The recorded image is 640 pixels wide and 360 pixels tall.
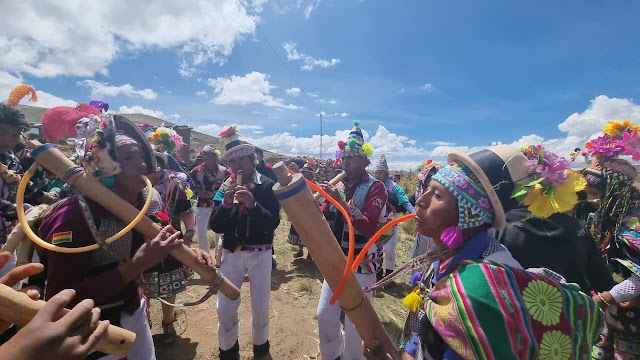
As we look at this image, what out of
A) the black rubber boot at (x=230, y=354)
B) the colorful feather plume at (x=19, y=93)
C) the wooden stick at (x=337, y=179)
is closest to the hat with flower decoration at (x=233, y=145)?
the wooden stick at (x=337, y=179)

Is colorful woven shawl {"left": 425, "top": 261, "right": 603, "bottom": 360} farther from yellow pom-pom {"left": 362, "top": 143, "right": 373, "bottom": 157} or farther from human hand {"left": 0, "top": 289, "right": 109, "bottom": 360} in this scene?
yellow pom-pom {"left": 362, "top": 143, "right": 373, "bottom": 157}

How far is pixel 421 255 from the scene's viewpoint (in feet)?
6.23

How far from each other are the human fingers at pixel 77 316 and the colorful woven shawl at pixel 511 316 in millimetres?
1413

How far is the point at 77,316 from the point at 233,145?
133 inches

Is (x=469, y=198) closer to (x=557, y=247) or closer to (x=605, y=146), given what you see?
(x=557, y=247)

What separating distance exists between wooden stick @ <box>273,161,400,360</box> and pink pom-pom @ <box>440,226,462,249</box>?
543mm

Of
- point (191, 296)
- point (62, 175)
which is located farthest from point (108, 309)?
point (191, 296)

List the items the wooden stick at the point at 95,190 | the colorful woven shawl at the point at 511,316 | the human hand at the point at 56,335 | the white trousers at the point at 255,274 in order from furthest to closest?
the white trousers at the point at 255,274, the wooden stick at the point at 95,190, the colorful woven shawl at the point at 511,316, the human hand at the point at 56,335

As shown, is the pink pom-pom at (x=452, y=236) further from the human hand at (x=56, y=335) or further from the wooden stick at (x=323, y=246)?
the human hand at (x=56, y=335)

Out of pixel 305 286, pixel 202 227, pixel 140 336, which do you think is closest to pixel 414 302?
pixel 140 336

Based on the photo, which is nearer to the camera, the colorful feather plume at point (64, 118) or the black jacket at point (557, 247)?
the black jacket at point (557, 247)

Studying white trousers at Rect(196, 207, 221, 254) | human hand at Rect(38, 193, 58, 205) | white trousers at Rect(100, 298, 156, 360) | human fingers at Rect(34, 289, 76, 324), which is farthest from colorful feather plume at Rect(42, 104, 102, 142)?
white trousers at Rect(196, 207, 221, 254)

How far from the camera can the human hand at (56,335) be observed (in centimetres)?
97

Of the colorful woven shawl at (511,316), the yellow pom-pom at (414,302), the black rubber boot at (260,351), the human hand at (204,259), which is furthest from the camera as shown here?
the black rubber boot at (260,351)
